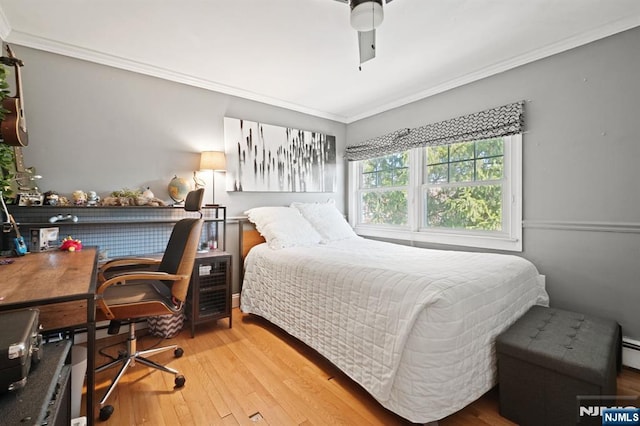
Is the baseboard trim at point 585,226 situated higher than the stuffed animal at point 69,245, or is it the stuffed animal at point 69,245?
the baseboard trim at point 585,226

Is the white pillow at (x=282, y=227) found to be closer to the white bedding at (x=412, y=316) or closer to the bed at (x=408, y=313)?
the bed at (x=408, y=313)

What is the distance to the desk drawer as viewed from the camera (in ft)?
3.31

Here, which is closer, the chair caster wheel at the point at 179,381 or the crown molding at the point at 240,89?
the chair caster wheel at the point at 179,381

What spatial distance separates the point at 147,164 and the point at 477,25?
2914mm

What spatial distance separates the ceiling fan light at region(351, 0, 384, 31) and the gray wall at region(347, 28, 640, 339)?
5.81ft

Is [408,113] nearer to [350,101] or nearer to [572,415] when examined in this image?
[350,101]

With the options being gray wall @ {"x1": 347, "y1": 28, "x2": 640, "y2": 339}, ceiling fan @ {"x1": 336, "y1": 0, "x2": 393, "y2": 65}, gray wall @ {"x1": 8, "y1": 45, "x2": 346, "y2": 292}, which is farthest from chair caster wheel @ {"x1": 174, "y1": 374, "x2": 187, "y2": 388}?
gray wall @ {"x1": 347, "y1": 28, "x2": 640, "y2": 339}

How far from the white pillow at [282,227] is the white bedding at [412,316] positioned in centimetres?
50

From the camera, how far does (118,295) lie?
183 cm

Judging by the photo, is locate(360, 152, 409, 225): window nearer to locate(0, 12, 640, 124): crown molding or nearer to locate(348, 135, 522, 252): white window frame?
locate(348, 135, 522, 252): white window frame

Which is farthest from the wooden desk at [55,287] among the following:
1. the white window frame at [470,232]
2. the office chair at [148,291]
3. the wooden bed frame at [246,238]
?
the white window frame at [470,232]

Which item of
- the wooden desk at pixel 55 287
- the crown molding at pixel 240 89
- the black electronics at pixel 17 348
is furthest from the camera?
the crown molding at pixel 240 89

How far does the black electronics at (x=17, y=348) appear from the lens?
0.69 m

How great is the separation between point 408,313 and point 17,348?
4.54 feet
